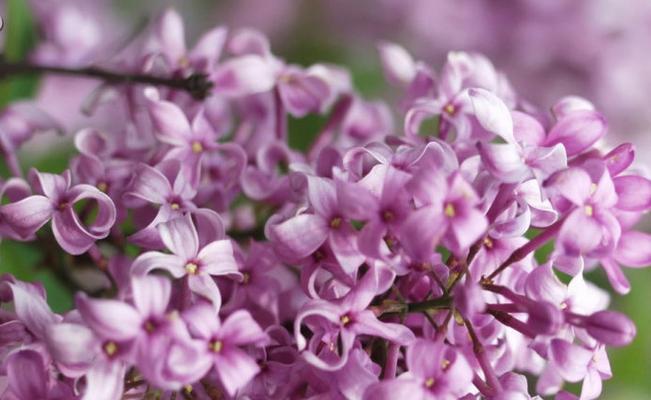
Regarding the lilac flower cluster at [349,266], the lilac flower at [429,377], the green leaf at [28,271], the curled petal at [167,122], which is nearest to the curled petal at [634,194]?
the lilac flower cluster at [349,266]

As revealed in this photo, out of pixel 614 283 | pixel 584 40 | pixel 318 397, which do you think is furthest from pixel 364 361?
pixel 584 40

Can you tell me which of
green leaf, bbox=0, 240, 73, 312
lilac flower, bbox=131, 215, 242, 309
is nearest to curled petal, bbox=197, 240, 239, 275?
lilac flower, bbox=131, 215, 242, 309

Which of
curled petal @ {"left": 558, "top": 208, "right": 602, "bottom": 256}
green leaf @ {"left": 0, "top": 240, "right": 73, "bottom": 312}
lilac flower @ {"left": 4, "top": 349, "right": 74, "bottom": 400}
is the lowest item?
green leaf @ {"left": 0, "top": 240, "right": 73, "bottom": 312}

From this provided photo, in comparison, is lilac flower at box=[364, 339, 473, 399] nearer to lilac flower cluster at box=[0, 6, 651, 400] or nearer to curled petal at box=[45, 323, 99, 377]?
lilac flower cluster at box=[0, 6, 651, 400]

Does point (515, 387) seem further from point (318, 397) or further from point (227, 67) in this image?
point (227, 67)

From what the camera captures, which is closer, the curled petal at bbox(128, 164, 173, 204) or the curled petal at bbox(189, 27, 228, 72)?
the curled petal at bbox(128, 164, 173, 204)

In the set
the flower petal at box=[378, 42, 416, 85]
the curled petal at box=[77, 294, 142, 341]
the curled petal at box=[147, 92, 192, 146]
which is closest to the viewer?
the curled petal at box=[77, 294, 142, 341]

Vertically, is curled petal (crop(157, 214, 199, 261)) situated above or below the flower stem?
above
